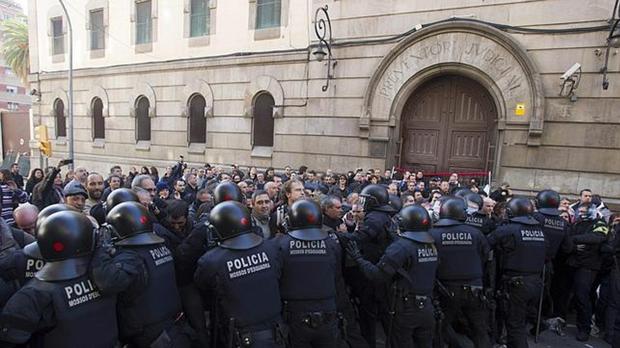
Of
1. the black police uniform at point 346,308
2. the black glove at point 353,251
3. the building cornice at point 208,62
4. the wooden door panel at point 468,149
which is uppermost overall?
the building cornice at point 208,62

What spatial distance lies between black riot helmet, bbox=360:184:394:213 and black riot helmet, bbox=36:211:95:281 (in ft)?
10.0

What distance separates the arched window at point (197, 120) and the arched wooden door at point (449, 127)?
7893 mm

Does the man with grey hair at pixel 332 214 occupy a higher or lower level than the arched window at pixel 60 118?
lower

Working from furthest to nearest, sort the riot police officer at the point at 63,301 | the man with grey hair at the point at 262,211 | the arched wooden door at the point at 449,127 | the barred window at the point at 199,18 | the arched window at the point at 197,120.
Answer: the arched window at the point at 197,120, the barred window at the point at 199,18, the arched wooden door at the point at 449,127, the man with grey hair at the point at 262,211, the riot police officer at the point at 63,301

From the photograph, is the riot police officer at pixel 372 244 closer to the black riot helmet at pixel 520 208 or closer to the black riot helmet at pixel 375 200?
the black riot helmet at pixel 375 200

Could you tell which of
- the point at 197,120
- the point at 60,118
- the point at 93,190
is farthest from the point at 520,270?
the point at 60,118

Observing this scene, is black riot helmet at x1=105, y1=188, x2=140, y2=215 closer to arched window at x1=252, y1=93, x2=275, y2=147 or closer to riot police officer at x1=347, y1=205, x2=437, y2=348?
riot police officer at x1=347, y1=205, x2=437, y2=348

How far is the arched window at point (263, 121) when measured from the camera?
515 inches

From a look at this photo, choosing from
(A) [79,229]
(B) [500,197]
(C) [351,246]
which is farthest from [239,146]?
(A) [79,229]

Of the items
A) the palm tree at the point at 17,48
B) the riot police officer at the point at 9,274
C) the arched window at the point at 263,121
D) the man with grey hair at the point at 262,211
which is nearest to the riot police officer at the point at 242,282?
the riot police officer at the point at 9,274

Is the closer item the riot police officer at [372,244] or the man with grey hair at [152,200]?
the riot police officer at [372,244]

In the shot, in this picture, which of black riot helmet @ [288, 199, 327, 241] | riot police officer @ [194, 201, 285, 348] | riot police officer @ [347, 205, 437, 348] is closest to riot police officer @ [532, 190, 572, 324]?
riot police officer @ [347, 205, 437, 348]

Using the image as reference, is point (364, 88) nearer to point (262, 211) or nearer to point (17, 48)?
point (262, 211)

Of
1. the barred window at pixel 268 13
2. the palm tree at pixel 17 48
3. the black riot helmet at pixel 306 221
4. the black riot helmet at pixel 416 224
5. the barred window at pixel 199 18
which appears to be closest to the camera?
the black riot helmet at pixel 306 221
